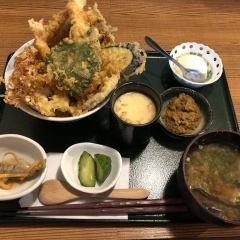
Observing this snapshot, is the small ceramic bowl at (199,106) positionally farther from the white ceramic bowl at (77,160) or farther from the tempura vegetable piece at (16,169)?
the tempura vegetable piece at (16,169)

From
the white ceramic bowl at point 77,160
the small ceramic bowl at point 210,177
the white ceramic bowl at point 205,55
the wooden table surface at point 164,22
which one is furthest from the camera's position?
the wooden table surface at point 164,22

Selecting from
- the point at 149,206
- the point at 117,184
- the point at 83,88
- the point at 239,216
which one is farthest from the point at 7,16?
the point at 239,216

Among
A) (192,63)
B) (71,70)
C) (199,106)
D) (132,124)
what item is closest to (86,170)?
(132,124)

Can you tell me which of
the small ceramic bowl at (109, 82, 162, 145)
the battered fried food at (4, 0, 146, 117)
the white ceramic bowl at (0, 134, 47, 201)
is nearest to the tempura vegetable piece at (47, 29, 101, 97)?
the battered fried food at (4, 0, 146, 117)

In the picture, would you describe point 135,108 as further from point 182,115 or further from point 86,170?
point 86,170

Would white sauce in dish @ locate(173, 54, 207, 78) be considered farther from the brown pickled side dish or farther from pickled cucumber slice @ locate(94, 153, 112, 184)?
pickled cucumber slice @ locate(94, 153, 112, 184)

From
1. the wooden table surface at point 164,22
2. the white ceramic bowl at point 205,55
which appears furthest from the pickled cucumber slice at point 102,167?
the wooden table surface at point 164,22

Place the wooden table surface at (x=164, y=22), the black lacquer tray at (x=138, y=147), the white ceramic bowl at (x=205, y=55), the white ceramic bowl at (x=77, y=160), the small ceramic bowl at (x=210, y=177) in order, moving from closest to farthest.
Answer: the small ceramic bowl at (x=210, y=177), the white ceramic bowl at (x=77, y=160), the black lacquer tray at (x=138, y=147), the white ceramic bowl at (x=205, y=55), the wooden table surface at (x=164, y=22)

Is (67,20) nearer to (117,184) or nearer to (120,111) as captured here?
(120,111)
